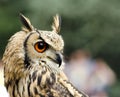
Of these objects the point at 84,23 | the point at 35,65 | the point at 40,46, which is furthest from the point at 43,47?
the point at 84,23

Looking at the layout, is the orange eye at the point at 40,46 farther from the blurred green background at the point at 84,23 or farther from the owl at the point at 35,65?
the blurred green background at the point at 84,23

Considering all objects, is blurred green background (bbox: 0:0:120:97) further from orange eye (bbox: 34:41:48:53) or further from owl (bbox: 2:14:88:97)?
orange eye (bbox: 34:41:48:53)

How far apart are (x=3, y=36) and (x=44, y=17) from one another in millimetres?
1014

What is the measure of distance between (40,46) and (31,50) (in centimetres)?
10

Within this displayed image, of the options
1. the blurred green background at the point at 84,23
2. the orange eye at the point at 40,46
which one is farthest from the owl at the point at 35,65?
the blurred green background at the point at 84,23

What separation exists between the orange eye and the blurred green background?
11503 mm

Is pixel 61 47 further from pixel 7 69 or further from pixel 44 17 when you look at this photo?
pixel 44 17

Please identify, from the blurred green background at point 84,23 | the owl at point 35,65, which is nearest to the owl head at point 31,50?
the owl at point 35,65

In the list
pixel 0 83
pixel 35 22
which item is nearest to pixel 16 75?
pixel 0 83

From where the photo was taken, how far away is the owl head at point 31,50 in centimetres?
980

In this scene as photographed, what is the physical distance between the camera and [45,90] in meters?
9.91

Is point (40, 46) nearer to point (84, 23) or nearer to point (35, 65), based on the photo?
point (35, 65)

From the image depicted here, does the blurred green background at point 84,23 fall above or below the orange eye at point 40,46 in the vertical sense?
above

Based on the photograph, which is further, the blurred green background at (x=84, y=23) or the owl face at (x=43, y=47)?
the blurred green background at (x=84, y=23)
